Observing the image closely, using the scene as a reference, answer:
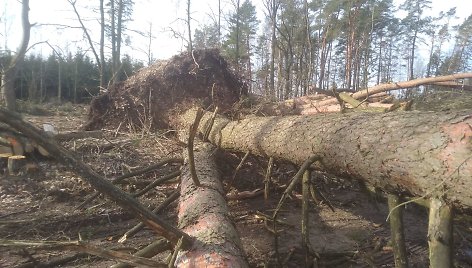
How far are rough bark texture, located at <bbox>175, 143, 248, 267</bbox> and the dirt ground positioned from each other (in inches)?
21.1

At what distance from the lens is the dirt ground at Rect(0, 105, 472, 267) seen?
9.55 feet

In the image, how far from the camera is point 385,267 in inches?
112

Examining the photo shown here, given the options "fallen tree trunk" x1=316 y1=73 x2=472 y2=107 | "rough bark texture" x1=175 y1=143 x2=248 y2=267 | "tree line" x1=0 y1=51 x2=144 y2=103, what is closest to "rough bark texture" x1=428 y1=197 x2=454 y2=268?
"rough bark texture" x1=175 y1=143 x2=248 y2=267

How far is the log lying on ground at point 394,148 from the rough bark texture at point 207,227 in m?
0.77

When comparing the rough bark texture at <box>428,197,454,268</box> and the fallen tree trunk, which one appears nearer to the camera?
the rough bark texture at <box>428,197,454,268</box>

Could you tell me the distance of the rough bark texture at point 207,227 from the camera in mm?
1684

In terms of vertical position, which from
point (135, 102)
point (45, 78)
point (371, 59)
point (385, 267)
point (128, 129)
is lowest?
point (385, 267)

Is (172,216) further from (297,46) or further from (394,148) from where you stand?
(297,46)

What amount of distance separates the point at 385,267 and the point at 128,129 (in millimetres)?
5215

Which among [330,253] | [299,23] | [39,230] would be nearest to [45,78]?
[299,23]

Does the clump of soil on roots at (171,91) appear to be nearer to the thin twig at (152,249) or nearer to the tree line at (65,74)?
the thin twig at (152,249)

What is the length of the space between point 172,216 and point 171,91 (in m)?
3.28

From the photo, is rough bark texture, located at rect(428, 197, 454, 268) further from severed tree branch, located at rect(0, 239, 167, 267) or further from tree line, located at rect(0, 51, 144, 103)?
tree line, located at rect(0, 51, 144, 103)

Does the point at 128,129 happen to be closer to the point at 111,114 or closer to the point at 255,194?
the point at 111,114
